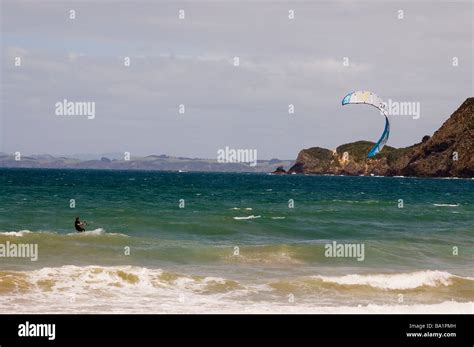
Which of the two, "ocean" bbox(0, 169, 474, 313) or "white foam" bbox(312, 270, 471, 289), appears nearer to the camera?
"ocean" bbox(0, 169, 474, 313)

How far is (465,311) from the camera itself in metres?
16.8

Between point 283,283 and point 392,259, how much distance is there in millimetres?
7193

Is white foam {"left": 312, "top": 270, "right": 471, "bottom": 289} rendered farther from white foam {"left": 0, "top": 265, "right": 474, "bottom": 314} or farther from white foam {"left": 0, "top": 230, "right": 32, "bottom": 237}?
white foam {"left": 0, "top": 230, "right": 32, "bottom": 237}

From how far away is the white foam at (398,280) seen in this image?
20406 mm

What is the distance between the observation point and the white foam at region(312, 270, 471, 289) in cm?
2041

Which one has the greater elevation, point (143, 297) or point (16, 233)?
point (16, 233)

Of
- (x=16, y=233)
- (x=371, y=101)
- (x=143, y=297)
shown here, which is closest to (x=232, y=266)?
(x=143, y=297)

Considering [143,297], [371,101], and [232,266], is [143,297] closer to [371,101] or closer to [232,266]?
[232,266]

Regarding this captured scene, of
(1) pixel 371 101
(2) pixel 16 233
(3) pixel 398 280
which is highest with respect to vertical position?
(1) pixel 371 101

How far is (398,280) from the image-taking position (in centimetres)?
2091

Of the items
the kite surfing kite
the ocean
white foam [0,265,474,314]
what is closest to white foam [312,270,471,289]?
the ocean

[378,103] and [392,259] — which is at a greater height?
[378,103]
